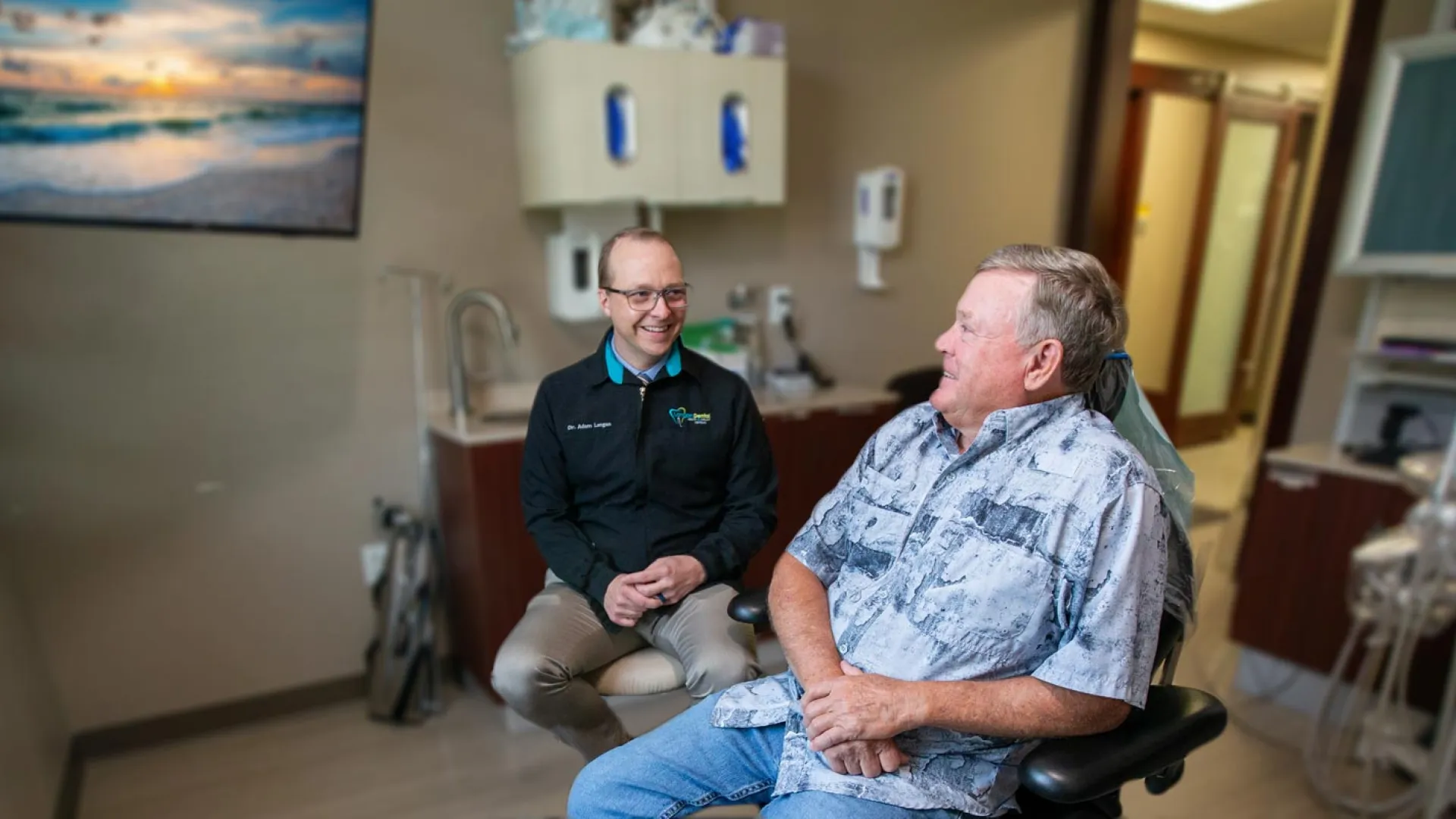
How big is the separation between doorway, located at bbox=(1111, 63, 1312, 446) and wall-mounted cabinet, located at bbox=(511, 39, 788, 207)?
268 centimetres

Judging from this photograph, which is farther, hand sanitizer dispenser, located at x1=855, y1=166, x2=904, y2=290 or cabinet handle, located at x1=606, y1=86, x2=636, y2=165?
hand sanitizer dispenser, located at x1=855, y1=166, x2=904, y2=290

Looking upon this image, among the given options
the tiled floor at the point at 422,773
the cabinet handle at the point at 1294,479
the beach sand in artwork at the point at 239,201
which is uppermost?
the beach sand in artwork at the point at 239,201

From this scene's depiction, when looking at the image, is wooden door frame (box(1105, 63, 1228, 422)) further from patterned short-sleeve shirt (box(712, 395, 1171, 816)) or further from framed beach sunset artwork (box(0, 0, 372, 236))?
framed beach sunset artwork (box(0, 0, 372, 236))

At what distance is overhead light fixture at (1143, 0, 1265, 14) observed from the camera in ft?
12.6

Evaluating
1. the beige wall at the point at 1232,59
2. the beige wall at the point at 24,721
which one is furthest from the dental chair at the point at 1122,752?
the beige wall at the point at 1232,59

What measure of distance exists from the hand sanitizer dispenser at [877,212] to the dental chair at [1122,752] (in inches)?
79.8

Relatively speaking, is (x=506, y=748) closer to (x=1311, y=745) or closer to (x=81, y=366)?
(x=81, y=366)

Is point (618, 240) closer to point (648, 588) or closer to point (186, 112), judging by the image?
point (648, 588)

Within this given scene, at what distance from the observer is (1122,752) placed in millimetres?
919

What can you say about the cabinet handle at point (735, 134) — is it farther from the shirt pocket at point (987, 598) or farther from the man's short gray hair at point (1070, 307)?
the shirt pocket at point (987, 598)

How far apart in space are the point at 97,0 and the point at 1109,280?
7.47ft

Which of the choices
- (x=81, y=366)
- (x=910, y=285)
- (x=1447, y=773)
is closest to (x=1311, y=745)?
(x=1447, y=773)

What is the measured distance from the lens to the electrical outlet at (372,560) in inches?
92.8

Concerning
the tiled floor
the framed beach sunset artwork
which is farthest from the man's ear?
the framed beach sunset artwork
